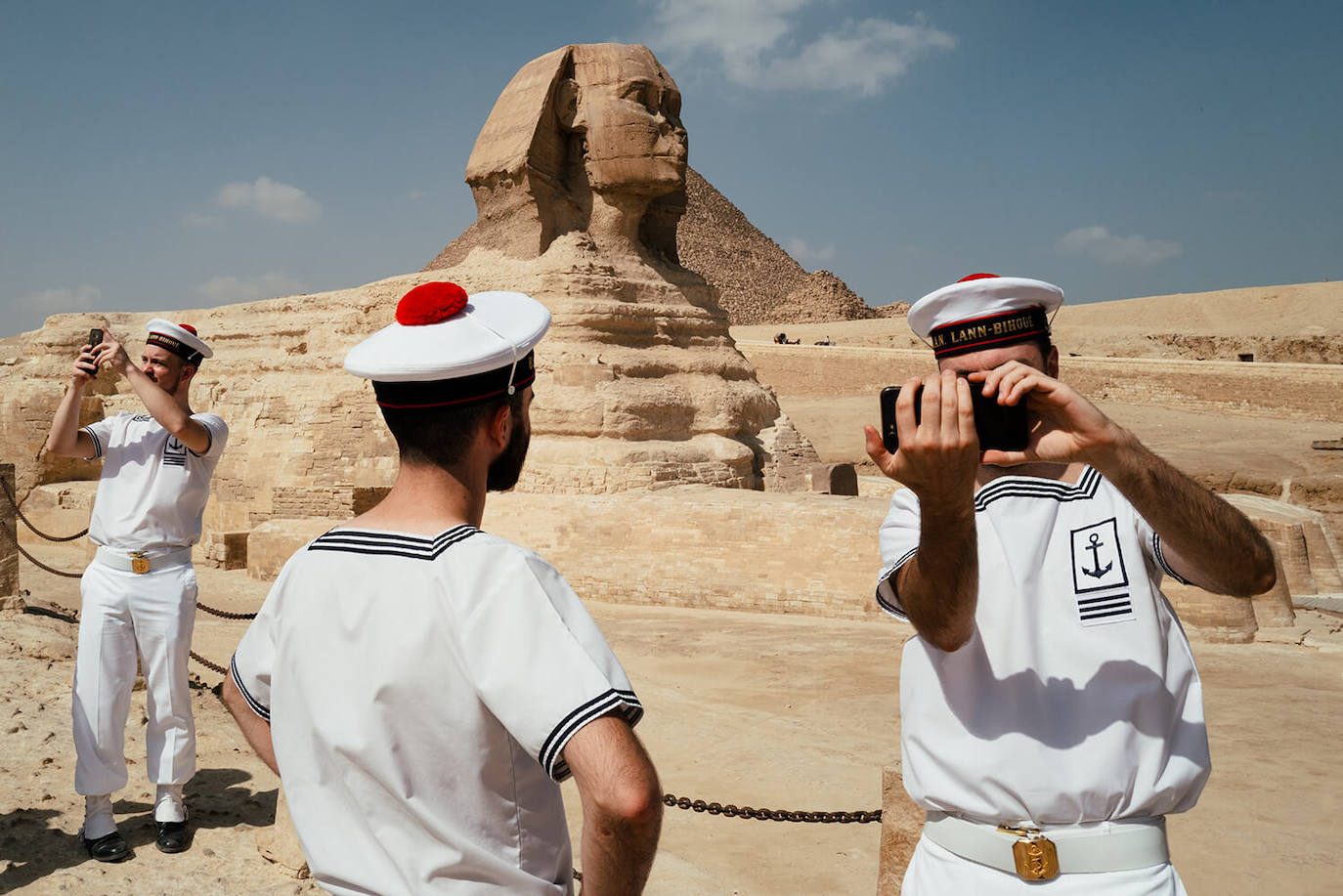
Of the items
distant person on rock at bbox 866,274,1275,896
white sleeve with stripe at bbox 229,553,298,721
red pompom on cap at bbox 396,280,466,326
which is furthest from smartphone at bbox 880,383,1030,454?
white sleeve with stripe at bbox 229,553,298,721

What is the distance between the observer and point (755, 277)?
65562 mm

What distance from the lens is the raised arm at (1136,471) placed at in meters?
1.49

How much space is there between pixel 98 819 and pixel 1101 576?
3.84m

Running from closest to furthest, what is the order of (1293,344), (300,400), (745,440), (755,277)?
(745,440) → (300,400) → (1293,344) → (755,277)

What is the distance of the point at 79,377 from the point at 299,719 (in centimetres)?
315

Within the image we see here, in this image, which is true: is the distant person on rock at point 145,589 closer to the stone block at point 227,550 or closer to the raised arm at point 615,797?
the raised arm at point 615,797

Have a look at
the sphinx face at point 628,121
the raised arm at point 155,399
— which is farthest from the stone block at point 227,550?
the raised arm at point 155,399

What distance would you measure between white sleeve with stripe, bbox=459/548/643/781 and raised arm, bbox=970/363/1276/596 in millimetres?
693

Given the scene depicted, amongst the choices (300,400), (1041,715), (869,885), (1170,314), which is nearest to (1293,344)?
(1170,314)

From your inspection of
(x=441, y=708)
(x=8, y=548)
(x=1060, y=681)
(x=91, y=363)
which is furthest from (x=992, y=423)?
(x=8, y=548)

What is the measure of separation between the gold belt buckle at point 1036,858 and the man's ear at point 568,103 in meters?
11.1

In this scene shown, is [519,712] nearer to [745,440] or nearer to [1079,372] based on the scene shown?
[745,440]

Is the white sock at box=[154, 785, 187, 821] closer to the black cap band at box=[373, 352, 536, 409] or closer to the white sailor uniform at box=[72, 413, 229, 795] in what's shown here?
the white sailor uniform at box=[72, 413, 229, 795]

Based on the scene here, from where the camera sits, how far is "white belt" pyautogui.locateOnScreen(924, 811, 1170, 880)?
1558 mm
